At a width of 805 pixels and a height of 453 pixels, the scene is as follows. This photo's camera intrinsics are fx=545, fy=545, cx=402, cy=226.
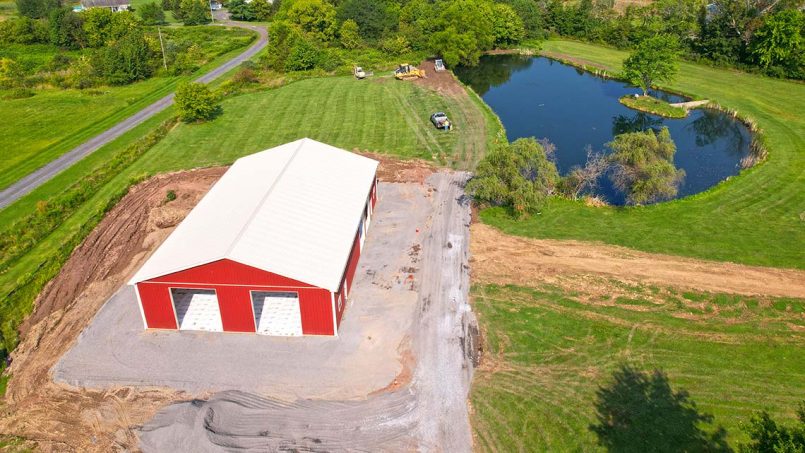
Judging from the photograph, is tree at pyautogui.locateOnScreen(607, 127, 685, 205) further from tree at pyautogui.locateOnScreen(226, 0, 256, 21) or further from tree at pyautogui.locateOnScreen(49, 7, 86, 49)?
tree at pyautogui.locateOnScreen(226, 0, 256, 21)

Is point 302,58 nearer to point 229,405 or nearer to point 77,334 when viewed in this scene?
point 77,334

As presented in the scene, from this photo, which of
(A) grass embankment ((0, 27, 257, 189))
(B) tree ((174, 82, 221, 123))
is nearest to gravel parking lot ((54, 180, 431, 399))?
(A) grass embankment ((0, 27, 257, 189))

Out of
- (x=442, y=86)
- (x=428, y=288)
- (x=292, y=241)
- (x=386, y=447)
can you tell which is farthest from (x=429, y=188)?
(x=442, y=86)

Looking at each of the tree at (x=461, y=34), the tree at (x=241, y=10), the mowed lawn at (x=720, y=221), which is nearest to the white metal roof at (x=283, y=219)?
the mowed lawn at (x=720, y=221)

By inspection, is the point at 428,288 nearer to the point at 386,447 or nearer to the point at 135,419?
the point at 386,447

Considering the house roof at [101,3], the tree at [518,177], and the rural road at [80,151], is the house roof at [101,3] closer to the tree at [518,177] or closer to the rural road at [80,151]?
the rural road at [80,151]
